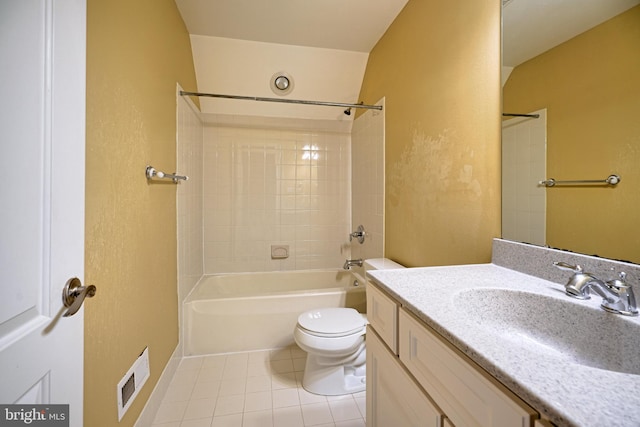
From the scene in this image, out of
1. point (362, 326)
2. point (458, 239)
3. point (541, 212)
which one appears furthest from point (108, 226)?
point (541, 212)

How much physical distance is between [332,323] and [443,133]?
1.24 meters

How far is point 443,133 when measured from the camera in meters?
1.34

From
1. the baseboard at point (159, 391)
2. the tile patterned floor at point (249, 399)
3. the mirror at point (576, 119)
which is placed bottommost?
the tile patterned floor at point (249, 399)

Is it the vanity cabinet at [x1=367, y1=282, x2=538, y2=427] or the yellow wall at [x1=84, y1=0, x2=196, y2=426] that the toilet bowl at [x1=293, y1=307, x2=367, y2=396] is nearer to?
the vanity cabinet at [x1=367, y1=282, x2=538, y2=427]

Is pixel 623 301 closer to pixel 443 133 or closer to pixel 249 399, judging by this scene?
pixel 443 133

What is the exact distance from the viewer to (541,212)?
0.94 meters

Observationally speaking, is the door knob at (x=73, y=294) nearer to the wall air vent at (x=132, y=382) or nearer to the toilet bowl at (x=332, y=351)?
the wall air vent at (x=132, y=382)

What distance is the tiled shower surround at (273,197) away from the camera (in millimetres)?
2557

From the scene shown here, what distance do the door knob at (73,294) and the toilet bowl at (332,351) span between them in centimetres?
112

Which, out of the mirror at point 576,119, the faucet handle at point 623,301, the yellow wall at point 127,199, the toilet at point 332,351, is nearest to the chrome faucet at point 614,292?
the faucet handle at point 623,301

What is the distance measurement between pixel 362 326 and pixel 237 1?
2246 millimetres

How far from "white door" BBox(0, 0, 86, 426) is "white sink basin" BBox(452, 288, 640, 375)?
2.86 feet

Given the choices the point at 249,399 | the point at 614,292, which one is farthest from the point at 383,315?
the point at 249,399

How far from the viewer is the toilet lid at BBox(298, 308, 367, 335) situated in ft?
4.81
